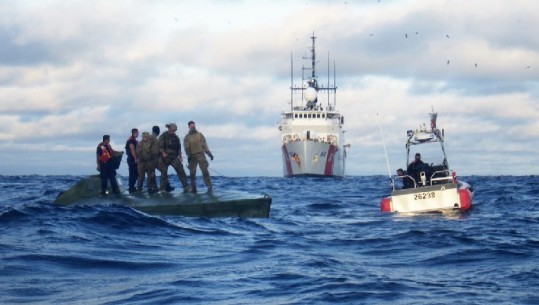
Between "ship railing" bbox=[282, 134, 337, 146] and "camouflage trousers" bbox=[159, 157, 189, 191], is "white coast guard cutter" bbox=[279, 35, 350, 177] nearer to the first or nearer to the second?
"ship railing" bbox=[282, 134, 337, 146]

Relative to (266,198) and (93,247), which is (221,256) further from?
(266,198)

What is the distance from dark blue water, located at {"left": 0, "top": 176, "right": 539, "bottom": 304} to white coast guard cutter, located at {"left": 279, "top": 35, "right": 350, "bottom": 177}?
2609 inches

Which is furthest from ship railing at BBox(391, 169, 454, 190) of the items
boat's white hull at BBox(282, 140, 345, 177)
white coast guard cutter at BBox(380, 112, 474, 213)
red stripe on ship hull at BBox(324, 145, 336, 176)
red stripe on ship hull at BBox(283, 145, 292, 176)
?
red stripe on ship hull at BBox(283, 145, 292, 176)

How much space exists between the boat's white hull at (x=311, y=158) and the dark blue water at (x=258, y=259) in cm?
6593

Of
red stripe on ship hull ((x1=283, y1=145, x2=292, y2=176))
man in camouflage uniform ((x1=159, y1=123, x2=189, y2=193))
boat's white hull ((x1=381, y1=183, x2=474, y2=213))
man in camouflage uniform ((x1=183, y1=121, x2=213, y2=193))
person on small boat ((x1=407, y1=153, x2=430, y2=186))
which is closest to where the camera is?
man in camouflage uniform ((x1=183, y1=121, x2=213, y2=193))

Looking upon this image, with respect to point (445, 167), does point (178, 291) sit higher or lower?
lower

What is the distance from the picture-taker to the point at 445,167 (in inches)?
1032

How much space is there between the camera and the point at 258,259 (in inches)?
541

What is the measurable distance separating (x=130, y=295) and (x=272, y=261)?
356 centimetres

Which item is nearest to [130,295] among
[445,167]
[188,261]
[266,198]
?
[188,261]

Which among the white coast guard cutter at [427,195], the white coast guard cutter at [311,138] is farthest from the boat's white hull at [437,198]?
the white coast guard cutter at [311,138]

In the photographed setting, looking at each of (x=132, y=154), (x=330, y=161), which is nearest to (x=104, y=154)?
(x=132, y=154)

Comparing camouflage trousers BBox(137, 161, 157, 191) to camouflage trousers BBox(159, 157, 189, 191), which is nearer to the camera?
camouflage trousers BBox(159, 157, 189, 191)

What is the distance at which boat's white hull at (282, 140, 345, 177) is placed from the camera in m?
88.4
